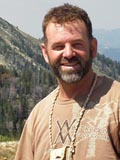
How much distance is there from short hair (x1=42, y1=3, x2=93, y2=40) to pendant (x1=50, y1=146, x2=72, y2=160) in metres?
0.97

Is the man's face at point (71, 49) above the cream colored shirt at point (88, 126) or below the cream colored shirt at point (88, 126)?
above

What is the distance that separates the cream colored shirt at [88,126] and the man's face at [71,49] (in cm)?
21

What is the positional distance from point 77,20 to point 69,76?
473mm

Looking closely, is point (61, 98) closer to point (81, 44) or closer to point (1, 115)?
point (81, 44)

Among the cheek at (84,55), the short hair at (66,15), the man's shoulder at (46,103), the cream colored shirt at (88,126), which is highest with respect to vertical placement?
the short hair at (66,15)

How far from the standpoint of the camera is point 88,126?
3.97 m

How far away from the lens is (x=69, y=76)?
408 cm

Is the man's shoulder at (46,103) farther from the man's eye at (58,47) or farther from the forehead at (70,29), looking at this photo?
the forehead at (70,29)

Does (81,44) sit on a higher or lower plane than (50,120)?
higher

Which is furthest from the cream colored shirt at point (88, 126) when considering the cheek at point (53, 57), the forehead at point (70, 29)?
the forehead at point (70, 29)

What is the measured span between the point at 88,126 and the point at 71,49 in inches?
25.8

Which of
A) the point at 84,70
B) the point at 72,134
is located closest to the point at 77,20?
the point at 84,70

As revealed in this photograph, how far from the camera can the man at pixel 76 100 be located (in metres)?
3.90

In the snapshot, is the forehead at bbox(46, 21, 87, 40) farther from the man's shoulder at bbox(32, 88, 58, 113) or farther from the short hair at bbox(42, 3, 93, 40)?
the man's shoulder at bbox(32, 88, 58, 113)
